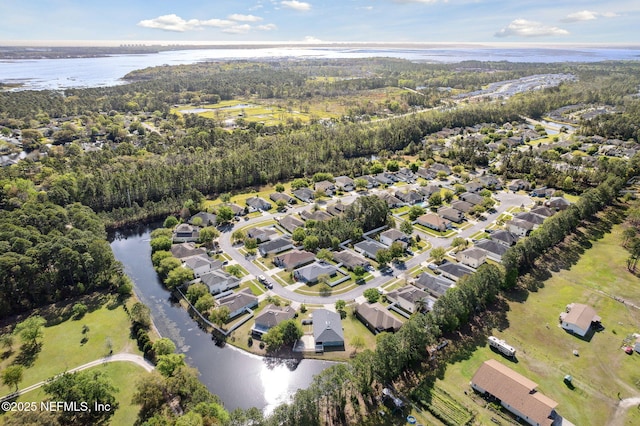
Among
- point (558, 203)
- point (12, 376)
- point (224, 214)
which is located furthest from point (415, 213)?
point (12, 376)

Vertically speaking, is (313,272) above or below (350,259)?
below

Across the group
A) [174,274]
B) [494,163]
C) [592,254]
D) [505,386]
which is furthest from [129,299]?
[494,163]

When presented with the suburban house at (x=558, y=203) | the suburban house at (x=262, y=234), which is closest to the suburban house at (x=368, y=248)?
the suburban house at (x=262, y=234)

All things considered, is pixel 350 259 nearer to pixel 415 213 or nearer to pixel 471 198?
pixel 415 213

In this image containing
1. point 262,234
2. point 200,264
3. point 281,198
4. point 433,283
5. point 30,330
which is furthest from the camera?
point 281,198

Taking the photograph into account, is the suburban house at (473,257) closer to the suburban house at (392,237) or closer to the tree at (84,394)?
the suburban house at (392,237)

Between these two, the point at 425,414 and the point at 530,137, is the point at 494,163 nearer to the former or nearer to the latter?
the point at 530,137
